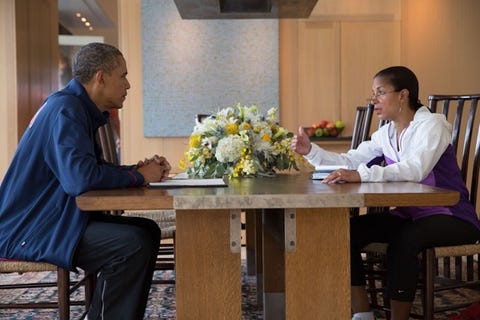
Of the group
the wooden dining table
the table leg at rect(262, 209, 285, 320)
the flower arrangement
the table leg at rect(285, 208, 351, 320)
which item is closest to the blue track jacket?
the wooden dining table

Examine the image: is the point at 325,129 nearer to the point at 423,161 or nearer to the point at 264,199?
the point at 423,161

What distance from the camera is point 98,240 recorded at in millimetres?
2148

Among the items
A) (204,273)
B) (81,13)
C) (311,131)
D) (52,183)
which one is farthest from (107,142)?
(81,13)

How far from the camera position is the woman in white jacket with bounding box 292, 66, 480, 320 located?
2338mm

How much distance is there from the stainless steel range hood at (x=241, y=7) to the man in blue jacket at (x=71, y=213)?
2.56m

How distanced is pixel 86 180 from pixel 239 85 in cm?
489

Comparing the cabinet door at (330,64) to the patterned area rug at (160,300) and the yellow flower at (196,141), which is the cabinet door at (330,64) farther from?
the yellow flower at (196,141)

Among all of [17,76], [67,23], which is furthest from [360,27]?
[67,23]

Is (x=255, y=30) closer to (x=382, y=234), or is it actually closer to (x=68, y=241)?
(x=382, y=234)

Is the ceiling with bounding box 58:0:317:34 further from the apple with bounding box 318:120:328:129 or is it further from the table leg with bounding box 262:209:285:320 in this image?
the table leg with bounding box 262:209:285:320

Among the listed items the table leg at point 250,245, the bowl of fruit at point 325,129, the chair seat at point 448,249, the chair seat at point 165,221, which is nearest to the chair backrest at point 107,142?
the chair seat at point 165,221

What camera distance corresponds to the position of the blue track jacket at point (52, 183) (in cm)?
210

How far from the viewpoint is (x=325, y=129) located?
22.2ft

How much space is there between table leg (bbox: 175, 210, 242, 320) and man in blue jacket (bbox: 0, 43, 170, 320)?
0.57 ft
